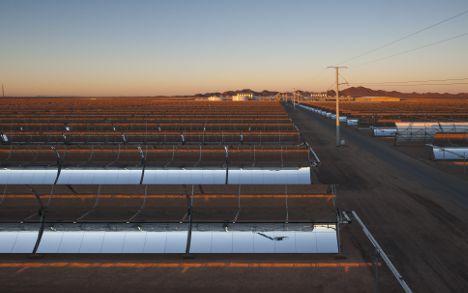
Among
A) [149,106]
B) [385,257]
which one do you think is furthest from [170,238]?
[149,106]

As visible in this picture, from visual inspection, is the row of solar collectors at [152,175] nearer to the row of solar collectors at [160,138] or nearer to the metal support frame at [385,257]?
the metal support frame at [385,257]

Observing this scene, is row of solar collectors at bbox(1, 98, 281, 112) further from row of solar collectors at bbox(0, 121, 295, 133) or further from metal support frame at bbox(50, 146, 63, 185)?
metal support frame at bbox(50, 146, 63, 185)

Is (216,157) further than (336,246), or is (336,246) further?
(216,157)

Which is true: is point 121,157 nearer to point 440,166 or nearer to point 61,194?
point 61,194

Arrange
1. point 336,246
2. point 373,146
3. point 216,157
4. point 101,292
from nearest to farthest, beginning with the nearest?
1. point 101,292
2. point 336,246
3. point 216,157
4. point 373,146

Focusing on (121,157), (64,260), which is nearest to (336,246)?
(64,260)

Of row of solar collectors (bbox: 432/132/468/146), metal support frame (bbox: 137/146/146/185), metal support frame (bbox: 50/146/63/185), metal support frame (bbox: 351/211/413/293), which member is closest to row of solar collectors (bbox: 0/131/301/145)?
metal support frame (bbox: 137/146/146/185)
